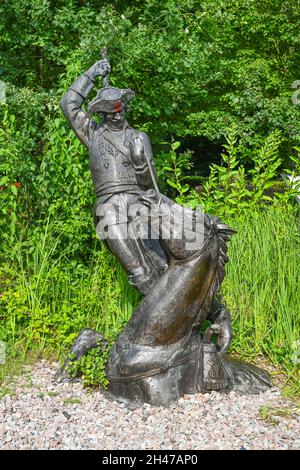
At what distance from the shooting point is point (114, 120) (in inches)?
171

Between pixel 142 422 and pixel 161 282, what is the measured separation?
2.74 feet

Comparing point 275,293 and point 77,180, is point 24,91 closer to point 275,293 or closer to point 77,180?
point 77,180

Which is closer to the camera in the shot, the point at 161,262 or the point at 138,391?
the point at 138,391

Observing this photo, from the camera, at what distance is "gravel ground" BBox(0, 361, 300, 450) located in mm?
3359

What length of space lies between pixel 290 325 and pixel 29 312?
6.43 ft

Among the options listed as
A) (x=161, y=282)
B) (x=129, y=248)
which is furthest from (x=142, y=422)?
(x=129, y=248)

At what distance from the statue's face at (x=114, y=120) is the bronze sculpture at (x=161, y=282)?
0.05 ft

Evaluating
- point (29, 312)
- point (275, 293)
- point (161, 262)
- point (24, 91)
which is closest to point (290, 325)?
point (275, 293)

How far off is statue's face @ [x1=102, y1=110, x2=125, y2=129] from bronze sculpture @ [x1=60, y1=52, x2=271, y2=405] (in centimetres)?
1

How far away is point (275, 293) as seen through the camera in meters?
4.87

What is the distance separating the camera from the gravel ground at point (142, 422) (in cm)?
336

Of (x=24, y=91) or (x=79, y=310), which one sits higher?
(x=24, y=91)

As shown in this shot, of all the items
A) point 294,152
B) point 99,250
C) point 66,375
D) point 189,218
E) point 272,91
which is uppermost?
point 272,91

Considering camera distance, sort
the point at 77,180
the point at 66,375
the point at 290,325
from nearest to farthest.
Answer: the point at 66,375 < the point at 290,325 < the point at 77,180
